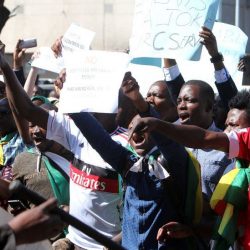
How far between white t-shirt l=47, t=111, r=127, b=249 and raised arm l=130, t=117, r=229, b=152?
92 centimetres

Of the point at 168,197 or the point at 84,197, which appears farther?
the point at 84,197

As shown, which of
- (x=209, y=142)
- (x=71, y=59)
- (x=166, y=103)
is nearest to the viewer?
(x=209, y=142)

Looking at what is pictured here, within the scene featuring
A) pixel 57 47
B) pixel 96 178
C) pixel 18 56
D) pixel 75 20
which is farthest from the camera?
pixel 75 20

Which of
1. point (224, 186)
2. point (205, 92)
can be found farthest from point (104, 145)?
point (205, 92)

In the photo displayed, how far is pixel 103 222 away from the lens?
4.87 m

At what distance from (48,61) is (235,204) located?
3404mm

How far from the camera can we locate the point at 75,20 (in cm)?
3125

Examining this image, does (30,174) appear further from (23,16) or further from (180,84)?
(23,16)

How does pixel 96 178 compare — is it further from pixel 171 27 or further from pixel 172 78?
pixel 172 78

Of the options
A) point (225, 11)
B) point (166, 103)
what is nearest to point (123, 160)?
point (166, 103)

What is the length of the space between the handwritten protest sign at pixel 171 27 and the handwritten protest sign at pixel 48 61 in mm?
1214

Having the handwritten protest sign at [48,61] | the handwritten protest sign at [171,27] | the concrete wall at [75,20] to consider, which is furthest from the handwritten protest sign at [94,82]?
the concrete wall at [75,20]

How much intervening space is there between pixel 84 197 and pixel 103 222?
0.19m

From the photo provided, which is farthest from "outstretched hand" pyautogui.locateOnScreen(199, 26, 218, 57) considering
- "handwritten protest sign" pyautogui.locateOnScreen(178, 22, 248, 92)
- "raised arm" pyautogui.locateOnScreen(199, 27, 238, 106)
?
"handwritten protest sign" pyautogui.locateOnScreen(178, 22, 248, 92)
